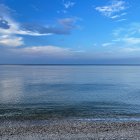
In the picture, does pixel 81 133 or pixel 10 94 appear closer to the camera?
pixel 81 133

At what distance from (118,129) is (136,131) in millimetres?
1582

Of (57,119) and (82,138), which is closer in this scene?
(82,138)

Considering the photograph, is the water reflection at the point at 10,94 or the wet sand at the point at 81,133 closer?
the wet sand at the point at 81,133

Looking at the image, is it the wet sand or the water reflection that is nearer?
the wet sand

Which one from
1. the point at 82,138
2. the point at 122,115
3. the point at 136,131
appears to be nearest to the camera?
the point at 82,138

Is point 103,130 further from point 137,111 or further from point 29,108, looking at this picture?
point 29,108

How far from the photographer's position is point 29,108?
Answer: 3412cm

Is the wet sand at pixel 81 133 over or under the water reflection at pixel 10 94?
over

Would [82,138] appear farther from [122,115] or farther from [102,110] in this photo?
[102,110]

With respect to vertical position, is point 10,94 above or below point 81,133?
below

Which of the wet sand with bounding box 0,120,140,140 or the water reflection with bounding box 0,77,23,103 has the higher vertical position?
the wet sand with bounding box 0,120,140,140

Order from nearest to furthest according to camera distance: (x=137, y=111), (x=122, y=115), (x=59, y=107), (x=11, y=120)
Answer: (x=11, y=120) → (x=122, y=115) → (x=137, y=111) → (x=59, y=107)

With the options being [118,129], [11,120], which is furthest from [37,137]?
[11,120]

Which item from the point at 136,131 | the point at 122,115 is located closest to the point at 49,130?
the point at 136,131
